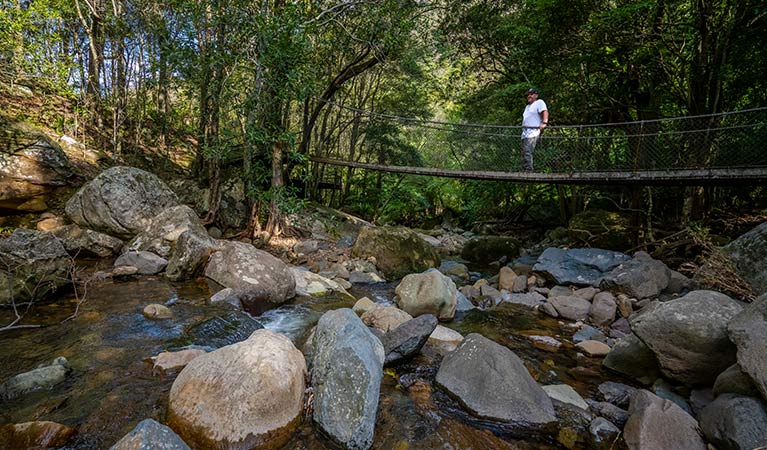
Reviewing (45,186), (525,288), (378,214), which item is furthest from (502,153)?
(45,186)

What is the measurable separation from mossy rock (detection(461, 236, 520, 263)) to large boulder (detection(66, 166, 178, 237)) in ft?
19.7

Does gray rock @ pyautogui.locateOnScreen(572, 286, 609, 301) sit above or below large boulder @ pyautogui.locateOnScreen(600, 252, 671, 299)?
below

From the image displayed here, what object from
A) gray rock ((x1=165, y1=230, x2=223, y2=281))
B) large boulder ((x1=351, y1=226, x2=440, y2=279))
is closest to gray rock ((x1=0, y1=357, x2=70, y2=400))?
gray rock ((x1=165, y1=230, x2=223, y2=281))

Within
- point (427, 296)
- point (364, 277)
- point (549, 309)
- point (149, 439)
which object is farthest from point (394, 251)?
point (149, 439)

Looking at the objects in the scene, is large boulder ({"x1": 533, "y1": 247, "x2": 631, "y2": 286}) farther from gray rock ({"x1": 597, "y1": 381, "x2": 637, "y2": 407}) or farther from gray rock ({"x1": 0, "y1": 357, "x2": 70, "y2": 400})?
gray rock ({"x1": 0, "y1": 357, "x2": 70, "y2": 400})

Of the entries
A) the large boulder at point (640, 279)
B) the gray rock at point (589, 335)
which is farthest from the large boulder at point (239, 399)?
the large boulder at point (640, 279)

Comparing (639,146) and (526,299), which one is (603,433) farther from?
(639,146)

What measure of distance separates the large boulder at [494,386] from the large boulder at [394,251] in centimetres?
335

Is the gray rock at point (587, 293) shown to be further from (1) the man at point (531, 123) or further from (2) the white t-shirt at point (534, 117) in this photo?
(2) the white t-shirt at point (534, 117)

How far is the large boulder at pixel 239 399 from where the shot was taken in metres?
1.65

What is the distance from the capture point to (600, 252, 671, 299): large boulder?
13.9ft

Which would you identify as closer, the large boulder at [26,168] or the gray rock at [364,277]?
the large boulder at [26,168]

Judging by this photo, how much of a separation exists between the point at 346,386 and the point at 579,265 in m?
4.53

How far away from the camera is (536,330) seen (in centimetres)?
377
